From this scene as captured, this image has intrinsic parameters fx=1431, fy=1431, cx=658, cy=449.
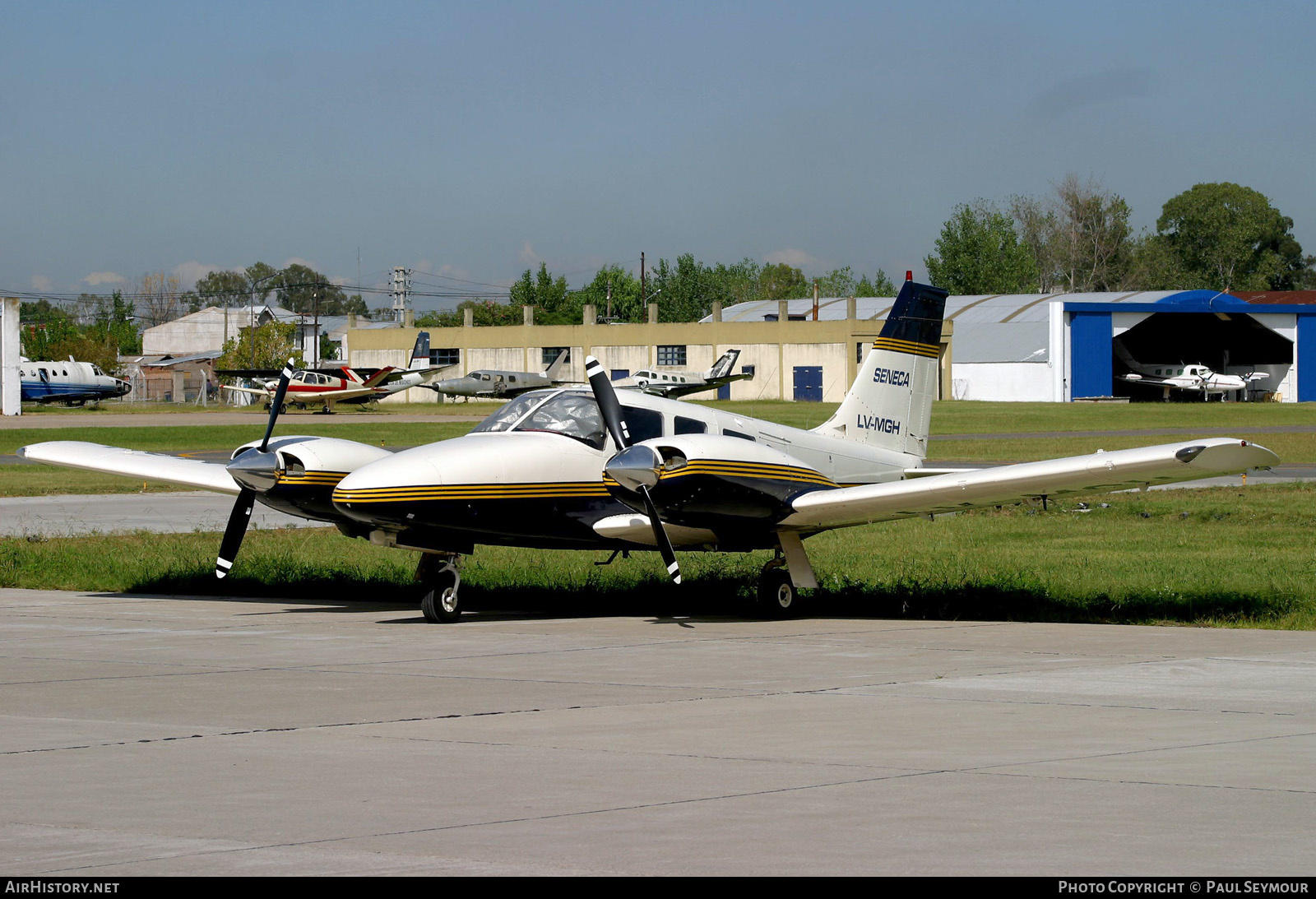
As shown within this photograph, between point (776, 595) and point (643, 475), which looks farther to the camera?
point (776, 595)

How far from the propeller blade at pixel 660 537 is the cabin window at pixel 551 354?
295 ft

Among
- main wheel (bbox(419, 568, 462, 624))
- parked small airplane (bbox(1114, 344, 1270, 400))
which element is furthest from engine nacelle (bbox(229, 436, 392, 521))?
parked small airplane (bbox(1114, 344, 1270, 400))

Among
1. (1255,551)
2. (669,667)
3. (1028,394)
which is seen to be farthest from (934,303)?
(1028,394)

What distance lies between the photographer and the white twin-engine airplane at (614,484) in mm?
14711

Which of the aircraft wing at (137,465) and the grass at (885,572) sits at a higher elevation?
the aircraft wing at (137,465)

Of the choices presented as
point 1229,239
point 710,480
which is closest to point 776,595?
point 710,480

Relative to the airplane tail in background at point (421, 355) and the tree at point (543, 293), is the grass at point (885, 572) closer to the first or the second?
the airplane tail in background at point (421, 355)

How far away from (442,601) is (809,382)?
85694 mm

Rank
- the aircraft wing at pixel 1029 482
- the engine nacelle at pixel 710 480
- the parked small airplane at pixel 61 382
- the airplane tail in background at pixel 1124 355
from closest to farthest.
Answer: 1. the aircraft wing at pixel 1029 482
2. the engine nacelle at pixel 710 480
3. the parked small airplane at pixel 61 382
4. the airplane tail in background at pixel 1124 355

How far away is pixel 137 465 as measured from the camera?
1919 cm

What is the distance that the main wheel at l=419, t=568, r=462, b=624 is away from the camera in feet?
50.8

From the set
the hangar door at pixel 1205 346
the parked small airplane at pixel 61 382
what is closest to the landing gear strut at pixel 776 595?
the parked small airplane at pixel 61 382

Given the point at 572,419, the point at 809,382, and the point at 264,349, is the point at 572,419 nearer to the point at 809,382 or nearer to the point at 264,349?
the point at 809,382
